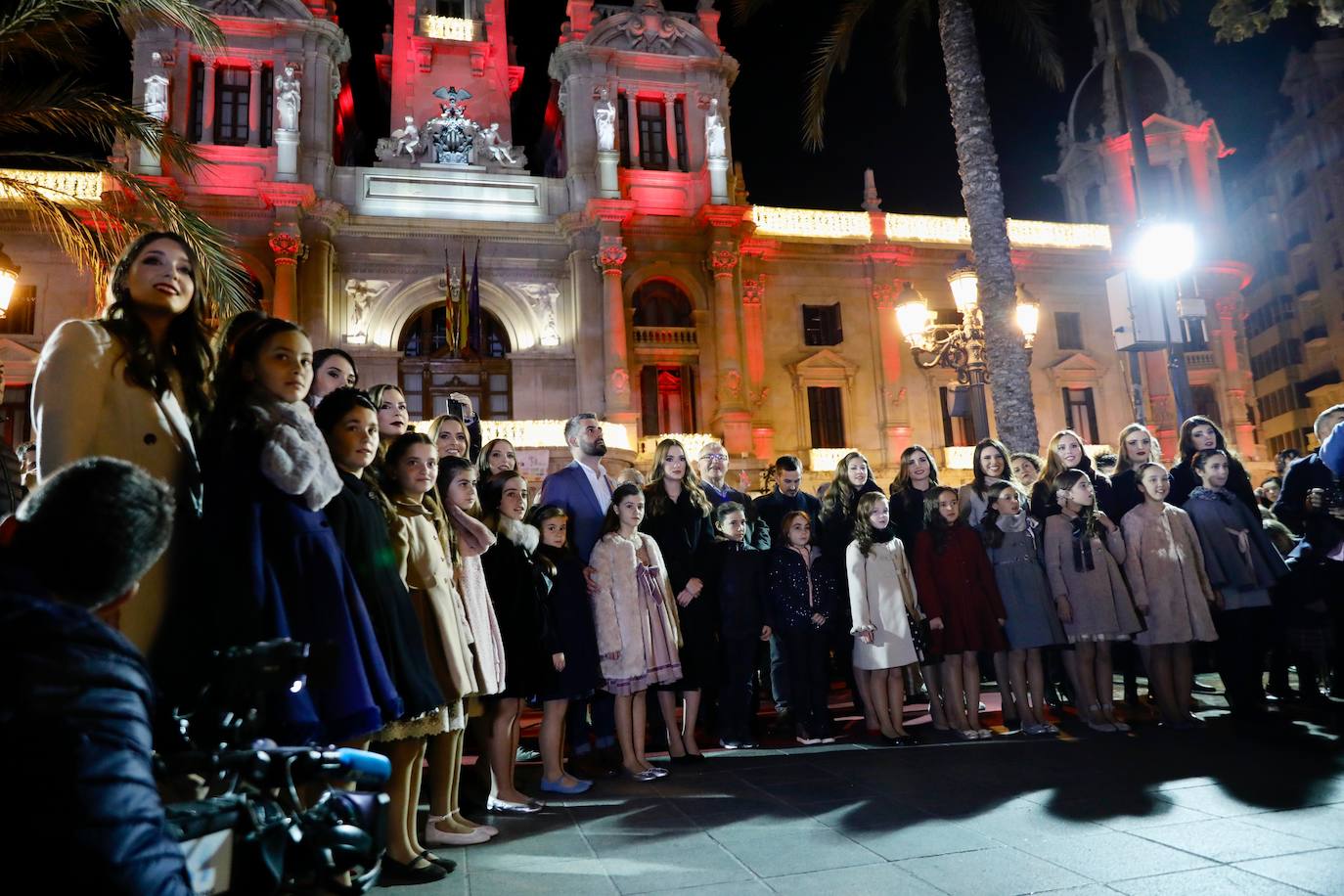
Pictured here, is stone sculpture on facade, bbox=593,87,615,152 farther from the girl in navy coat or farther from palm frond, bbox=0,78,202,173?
the girl in navy coat

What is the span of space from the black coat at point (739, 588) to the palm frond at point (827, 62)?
9420mm

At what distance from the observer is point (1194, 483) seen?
791 cm

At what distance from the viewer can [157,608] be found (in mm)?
2691

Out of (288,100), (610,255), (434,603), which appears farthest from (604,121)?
(434,603)

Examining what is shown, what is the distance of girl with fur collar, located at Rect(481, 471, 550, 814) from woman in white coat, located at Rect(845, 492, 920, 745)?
2769mm

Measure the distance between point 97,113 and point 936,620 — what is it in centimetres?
847

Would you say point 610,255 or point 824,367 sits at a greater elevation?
point 610,255

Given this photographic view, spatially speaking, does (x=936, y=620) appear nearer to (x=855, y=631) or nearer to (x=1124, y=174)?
(x=855, y=631)

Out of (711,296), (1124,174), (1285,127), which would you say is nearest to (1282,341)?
(1285,127)

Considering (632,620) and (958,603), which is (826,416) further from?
(632,620)

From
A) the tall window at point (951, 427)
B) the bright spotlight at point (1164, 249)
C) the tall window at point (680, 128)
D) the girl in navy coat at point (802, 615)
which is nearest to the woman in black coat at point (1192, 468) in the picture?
the bright spotlight at point (1164, 249)

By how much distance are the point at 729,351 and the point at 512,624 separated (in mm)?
19396

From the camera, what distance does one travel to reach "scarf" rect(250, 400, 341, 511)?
2961mm

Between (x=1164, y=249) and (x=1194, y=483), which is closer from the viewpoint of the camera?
(x=1194, y=483)
